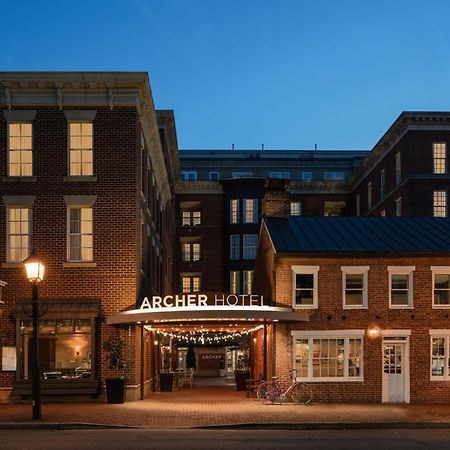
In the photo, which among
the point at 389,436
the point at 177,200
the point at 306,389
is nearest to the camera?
the point at 389,436

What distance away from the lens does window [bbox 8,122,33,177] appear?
96.1 feet

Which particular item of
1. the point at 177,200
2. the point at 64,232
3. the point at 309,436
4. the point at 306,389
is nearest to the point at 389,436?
the point at 309,436

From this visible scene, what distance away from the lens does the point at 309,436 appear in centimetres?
1908

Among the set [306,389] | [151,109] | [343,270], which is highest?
[151,109]

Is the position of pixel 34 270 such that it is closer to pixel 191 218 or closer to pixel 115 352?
pixel 115 352

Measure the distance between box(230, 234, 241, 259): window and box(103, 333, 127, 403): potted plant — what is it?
4748 centimetres

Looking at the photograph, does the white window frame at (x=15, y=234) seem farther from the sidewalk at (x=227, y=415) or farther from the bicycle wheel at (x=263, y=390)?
the bicycle wheel at (x=263, y=390)

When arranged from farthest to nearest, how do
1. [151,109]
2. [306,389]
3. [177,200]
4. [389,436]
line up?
[177,200] → [151,109] → [306,389] → [389,436]

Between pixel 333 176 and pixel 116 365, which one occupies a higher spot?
pixel 333 176

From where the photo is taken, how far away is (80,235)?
29.1 m

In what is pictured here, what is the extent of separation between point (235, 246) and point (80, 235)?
47.1 metres

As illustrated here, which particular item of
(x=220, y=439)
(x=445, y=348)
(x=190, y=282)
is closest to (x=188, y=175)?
(x=190, y=282)

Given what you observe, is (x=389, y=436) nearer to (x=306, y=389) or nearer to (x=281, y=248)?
(x=306, y=389)

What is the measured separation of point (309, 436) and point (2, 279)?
14461mm
